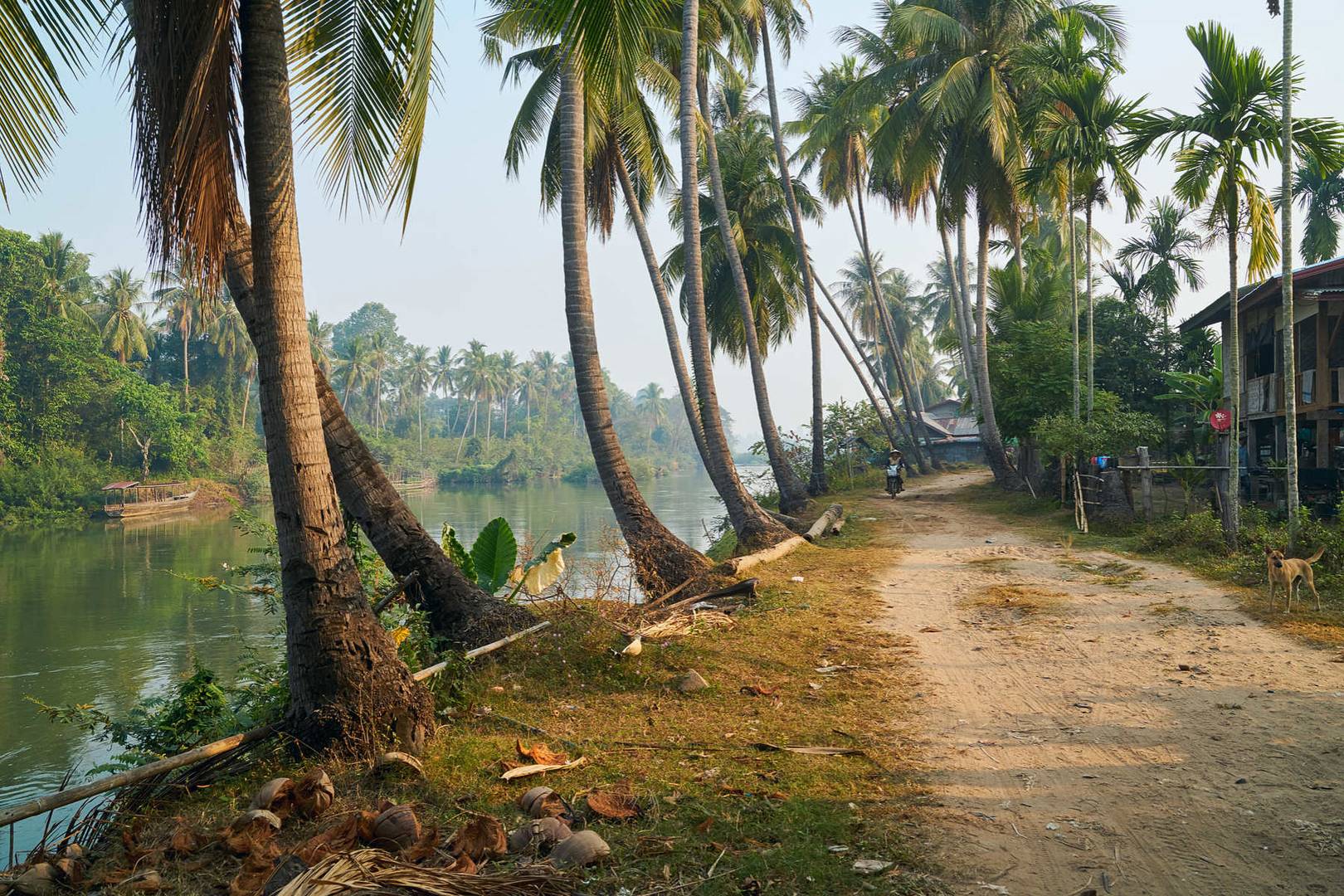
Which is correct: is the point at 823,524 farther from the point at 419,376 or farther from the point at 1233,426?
the point at 419,376

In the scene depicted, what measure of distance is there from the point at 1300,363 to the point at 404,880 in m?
20.3

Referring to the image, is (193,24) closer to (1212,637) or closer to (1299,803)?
(1299,803)

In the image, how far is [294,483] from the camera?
15.9ft

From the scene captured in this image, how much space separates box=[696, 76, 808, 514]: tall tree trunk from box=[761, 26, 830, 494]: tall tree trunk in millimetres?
2914

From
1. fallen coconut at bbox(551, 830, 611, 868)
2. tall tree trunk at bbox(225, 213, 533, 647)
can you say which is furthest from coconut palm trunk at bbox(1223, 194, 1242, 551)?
fallen coconut at bbox(551, 830, 611, 868)

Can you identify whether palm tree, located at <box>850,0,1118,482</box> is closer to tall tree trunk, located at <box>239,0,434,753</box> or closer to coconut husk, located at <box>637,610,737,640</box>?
coconut husk, located at <box>637,610,737,640</box>

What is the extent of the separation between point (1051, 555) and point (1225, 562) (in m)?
2.24

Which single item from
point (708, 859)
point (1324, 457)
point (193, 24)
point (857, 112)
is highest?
point (857, 112)

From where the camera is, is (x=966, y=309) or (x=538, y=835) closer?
(x=538, y=835)

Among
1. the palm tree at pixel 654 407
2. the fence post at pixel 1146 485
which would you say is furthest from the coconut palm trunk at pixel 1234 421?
the palm tree at pixel 654 407

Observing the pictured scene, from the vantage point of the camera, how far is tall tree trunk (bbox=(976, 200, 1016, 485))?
862 inches

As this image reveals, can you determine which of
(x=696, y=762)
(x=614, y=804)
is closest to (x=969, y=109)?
(x=696, y=762)

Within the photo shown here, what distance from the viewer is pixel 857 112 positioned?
24219 mm

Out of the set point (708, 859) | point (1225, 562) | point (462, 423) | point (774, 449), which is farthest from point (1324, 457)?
point (462, 423)
